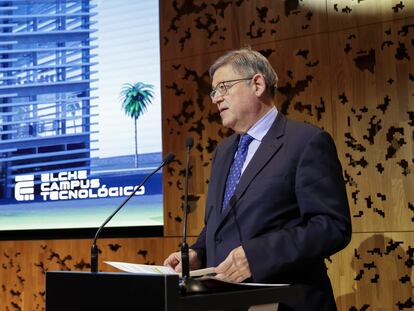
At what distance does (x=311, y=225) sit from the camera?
2184 mm

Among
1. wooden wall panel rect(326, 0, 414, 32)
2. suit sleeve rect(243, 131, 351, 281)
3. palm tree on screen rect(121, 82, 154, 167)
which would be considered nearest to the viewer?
suit sleeve rect(243, 131, 351, 281)

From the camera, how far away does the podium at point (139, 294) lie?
5.19 ft

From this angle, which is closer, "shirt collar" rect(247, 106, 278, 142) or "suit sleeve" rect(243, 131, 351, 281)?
"suit sleeve" rect(243, 131, 351, 281)

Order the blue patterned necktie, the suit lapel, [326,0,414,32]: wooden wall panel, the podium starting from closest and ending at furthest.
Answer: the podium, the suit lapel, the blue patterned necktie, [326,0,414,32]: wooden wall panel

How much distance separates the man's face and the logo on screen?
99.7 inches

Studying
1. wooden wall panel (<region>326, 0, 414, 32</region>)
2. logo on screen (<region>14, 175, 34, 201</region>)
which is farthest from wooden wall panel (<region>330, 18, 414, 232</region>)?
logo on screen (<region>14, 175, 34, 201</region>)

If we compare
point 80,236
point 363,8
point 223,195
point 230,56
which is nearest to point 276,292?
point 223,195

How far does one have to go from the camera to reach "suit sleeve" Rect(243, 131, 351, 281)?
212 cm

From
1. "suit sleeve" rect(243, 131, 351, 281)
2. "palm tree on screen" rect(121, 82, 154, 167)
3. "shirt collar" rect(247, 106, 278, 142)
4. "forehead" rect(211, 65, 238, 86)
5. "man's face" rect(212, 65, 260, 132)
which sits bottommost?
"suit sleeve" rect(243, 131, 351, 281)

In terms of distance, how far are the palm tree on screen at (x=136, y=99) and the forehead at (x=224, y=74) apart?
1715 millimetres

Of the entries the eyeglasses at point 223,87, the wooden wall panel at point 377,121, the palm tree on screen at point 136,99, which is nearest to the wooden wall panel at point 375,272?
the wooden wall panel at point 377,121

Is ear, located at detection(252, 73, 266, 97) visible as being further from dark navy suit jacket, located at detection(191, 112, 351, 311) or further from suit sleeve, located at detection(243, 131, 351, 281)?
suit sleeve, located at detection(243, 131, 351, 281)

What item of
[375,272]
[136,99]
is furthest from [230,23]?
[375,272]

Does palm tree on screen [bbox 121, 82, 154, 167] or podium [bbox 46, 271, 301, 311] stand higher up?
palm tree on screen [bbox 121, 82, 154, 167]
